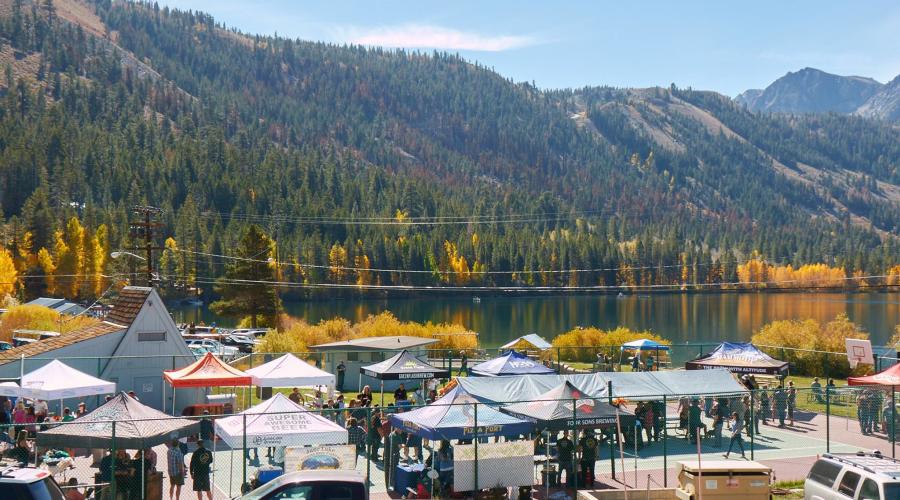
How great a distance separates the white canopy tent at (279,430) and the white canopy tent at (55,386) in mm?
6623

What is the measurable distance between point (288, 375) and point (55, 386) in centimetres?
609

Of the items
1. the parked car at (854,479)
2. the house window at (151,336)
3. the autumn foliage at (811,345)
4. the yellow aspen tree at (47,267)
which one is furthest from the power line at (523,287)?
the parked car at (854,479)

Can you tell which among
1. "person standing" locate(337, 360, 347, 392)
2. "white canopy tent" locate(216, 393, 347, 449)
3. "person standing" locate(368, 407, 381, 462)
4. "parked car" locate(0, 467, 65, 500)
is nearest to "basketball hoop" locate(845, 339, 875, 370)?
"person standing" locate(368, 407, 381, 462)

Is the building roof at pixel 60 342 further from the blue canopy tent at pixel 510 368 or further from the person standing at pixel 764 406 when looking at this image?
the person standing at pixel 764 406

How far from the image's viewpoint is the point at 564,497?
17297 millimetres

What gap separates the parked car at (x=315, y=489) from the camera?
40.2 feet

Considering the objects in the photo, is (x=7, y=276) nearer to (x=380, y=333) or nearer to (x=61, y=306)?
(x=61, y=306)

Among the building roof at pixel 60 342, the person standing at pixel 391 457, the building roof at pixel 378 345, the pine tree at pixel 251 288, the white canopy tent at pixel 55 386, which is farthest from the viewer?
the pine tree at pixel 251 288

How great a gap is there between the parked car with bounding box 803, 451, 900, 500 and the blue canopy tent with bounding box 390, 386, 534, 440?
19.3 ft

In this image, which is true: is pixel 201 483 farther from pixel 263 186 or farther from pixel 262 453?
pixel 263 186

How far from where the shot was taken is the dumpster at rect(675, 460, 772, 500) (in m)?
14.6

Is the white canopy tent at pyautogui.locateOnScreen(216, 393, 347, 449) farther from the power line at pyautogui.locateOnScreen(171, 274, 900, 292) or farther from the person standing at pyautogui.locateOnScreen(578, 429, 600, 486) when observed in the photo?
the power line at pyautogui.locateOnScreen(171, 274, 900, 292)

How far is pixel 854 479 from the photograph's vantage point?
13359 millimetres

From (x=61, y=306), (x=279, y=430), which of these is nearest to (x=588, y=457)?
(x=279, y=430)
